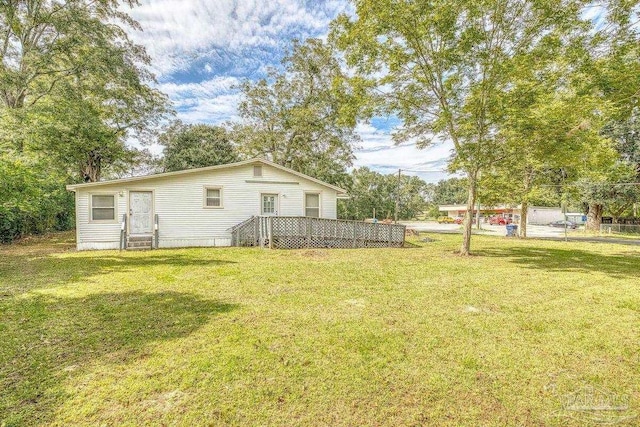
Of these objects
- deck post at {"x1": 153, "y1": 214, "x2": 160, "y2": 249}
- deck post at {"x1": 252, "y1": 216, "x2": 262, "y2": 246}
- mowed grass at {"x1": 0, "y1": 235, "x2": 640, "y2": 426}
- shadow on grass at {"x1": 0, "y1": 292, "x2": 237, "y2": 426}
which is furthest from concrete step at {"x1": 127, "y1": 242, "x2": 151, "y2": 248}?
shadow on grass at {"x1": 0, "y1": 292, "x2": 237, "y2": 426}

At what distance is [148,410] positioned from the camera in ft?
7.91

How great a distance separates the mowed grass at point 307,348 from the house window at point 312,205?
746cm

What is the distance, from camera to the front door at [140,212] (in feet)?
38.9

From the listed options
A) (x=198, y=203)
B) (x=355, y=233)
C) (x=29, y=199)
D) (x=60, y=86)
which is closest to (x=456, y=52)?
(x=355, y=233)

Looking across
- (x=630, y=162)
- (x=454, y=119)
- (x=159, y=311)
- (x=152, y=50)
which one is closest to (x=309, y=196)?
(x=454, y=119)

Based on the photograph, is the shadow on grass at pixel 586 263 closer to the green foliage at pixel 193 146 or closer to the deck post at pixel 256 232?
the deck post at pixel 256 232

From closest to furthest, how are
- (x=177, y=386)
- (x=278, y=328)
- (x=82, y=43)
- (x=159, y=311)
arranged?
(x=177, y=386) < (x=278, y=328) < (x=159, y=311) < (x=82, y=43)

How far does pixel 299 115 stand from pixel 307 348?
19.4 meters

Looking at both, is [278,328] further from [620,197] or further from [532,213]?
[532,213]

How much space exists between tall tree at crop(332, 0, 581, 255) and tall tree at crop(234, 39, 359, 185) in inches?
421

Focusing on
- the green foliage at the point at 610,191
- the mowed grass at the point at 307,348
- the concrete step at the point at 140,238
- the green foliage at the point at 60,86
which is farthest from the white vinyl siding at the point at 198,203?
the green foliage at the point at 610,191

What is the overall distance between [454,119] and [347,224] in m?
5.91

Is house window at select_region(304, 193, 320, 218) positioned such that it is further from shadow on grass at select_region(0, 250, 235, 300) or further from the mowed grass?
the mowed grass

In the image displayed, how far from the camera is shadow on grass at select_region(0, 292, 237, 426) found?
258 centimetres
